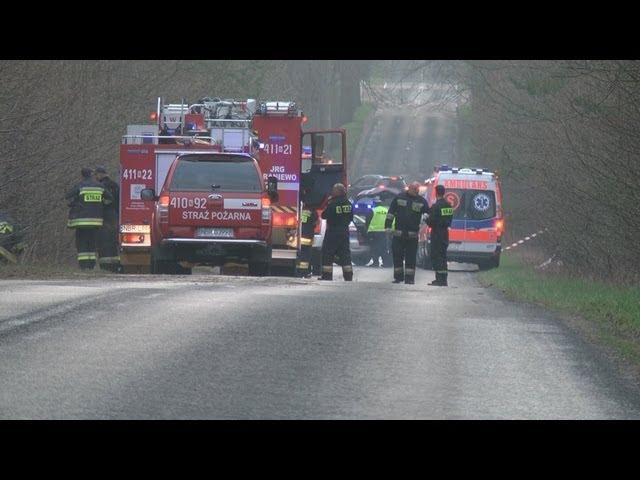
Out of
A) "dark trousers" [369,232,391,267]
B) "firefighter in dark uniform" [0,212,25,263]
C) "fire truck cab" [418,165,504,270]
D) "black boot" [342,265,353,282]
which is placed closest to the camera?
"firefighter in dark uniform" [0,212,25,263]

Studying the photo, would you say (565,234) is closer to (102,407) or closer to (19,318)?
(19,318)

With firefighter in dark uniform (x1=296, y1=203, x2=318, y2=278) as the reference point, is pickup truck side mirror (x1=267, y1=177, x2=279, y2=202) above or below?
above

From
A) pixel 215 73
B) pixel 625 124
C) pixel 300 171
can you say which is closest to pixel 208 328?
pixel 625 124

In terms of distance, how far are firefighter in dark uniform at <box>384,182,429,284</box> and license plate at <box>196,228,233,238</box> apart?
10.4ft

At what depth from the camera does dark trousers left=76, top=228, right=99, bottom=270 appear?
1011 inches

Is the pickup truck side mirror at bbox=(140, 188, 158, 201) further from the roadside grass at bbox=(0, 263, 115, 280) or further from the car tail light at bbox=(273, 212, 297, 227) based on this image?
the car tail light at bbox=(273, 212, 297, 227)

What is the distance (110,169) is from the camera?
32594mm

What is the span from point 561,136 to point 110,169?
33.3 ft

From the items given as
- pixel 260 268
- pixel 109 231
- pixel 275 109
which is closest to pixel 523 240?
pixel 275 109

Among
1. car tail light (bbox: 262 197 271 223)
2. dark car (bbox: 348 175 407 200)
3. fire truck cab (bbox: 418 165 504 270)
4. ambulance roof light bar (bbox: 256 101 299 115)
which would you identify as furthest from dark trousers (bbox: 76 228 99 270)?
dark car (bbox: 348 175 407 200)

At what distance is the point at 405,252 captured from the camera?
83.1ft

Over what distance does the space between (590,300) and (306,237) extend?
28.9 feet

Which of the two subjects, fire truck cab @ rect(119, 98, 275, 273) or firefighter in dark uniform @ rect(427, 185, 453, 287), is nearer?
fire truck cab @ rect(119, 98, 275, 273)

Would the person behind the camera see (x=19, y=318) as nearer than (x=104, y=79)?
Yes
